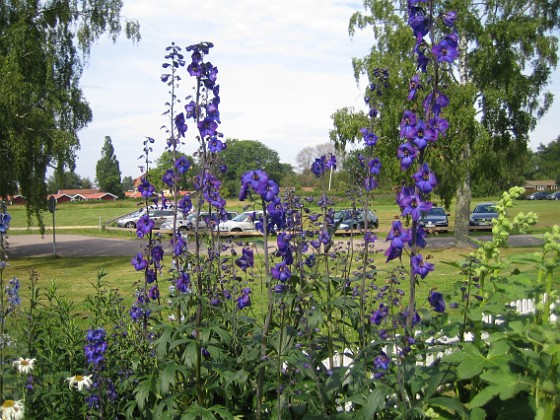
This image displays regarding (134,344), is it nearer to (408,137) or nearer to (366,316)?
(366,316)

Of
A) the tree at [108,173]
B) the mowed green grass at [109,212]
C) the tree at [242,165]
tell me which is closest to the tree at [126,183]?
the tree at [108,173]

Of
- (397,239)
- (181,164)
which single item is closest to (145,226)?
(181,164)

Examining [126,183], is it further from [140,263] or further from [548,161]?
[140,263]

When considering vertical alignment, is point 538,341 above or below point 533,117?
below

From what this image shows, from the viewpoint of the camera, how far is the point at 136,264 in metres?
4.10

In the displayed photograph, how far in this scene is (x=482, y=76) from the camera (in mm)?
17953

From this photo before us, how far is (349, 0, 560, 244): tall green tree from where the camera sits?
17391 mm

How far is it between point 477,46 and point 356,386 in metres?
17.6

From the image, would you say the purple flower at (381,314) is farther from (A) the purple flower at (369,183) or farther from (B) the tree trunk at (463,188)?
(B) the tree trunk at (463,188)

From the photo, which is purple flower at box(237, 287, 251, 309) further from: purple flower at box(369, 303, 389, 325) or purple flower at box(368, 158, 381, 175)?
purple flower at box(368, 158, 381, 175)

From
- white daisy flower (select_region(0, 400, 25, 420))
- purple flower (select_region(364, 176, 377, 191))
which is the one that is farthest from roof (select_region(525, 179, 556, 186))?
white daisy flower (select_region(0, 400, 25, 420))

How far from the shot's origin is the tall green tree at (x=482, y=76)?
57.1 feet

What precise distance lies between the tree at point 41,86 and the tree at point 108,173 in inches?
3440

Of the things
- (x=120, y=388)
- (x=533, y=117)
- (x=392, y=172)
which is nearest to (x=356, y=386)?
(x=120, y=388)
